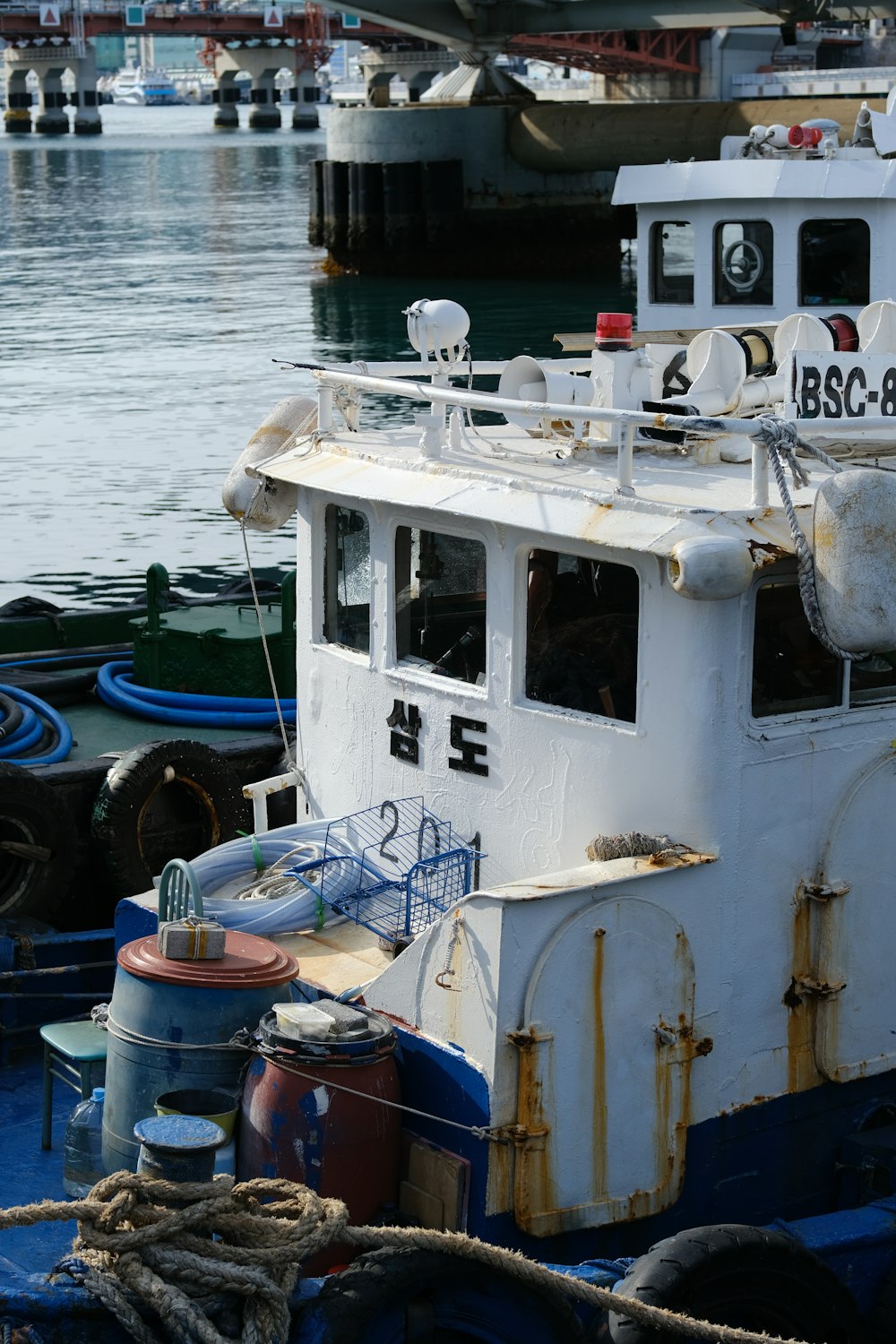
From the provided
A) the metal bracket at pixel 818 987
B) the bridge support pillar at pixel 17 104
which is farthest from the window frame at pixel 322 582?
the bridge support pillar at pixel 17 104

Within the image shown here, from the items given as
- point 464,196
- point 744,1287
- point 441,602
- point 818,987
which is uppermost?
point 464,196

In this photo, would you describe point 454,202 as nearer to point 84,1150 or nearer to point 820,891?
point 820,891

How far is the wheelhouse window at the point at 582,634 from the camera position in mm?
7238

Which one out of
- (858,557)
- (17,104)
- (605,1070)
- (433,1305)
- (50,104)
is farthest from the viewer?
(17,104)

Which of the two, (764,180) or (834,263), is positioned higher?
(764,180)

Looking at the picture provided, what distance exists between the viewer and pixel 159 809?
1120 cm

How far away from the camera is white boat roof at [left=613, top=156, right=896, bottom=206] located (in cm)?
1535

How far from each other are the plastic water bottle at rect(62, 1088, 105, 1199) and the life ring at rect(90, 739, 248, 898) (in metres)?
3.87

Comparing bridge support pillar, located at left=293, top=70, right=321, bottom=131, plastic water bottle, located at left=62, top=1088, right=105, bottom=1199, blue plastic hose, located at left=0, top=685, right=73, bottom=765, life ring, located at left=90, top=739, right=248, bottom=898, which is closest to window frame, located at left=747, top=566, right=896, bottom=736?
plastic water bottle, located at left=62, top=1088, right=105, bottom=1199

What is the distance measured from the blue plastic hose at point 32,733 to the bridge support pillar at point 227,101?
551 feet

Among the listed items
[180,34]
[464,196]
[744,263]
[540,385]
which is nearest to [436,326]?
Result: [540,385]

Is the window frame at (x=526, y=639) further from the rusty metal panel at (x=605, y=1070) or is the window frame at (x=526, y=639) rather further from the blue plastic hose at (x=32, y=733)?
the blue plastic hose at (x=32, y=733)

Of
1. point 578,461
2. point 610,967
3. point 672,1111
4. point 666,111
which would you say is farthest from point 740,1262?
point 666,111

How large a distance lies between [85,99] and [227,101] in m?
26.4
